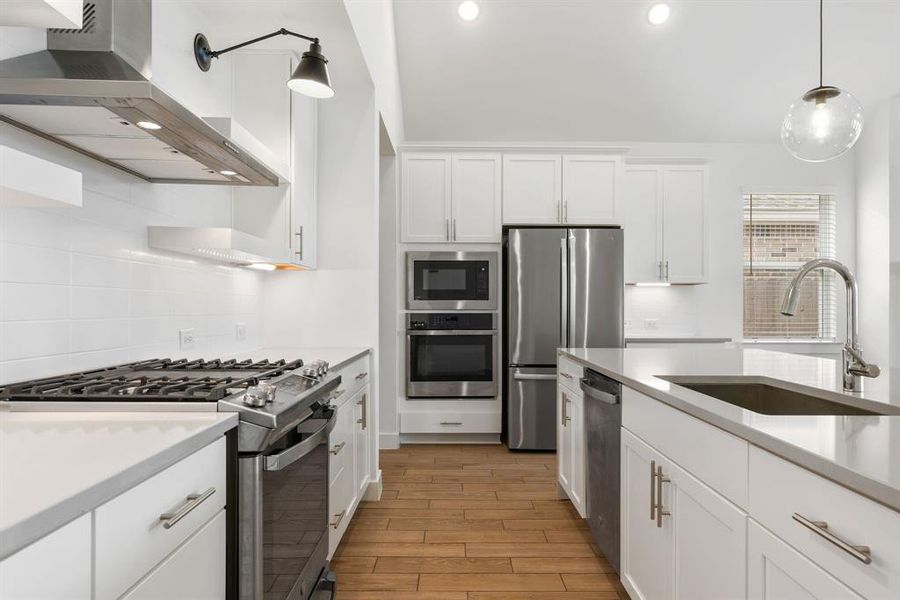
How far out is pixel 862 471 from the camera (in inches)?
30.7

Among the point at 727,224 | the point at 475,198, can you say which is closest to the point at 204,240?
the point at 475,198

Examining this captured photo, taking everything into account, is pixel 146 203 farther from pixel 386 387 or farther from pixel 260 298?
pixel 386 387

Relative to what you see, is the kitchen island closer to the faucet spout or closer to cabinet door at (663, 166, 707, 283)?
the faucet spout

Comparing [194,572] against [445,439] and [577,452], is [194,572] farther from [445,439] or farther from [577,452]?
[445,439]

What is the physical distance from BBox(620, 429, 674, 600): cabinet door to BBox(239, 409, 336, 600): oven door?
1.09 meters

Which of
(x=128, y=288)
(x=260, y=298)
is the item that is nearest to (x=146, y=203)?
(x=128, y=288)

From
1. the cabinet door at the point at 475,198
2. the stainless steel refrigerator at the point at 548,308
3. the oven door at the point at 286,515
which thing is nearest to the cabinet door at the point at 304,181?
the oven door at the point at 286,515

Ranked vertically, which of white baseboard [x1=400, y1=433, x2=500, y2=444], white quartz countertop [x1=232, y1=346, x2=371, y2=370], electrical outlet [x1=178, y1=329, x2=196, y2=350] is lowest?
white baseboard [x1=400, y1=433, x2=500, y2=444]

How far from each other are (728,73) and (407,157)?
2.91 m

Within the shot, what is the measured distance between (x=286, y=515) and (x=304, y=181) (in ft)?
5.98

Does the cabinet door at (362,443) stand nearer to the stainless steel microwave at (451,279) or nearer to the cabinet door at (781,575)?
the stainless steel microwave at (451,279)

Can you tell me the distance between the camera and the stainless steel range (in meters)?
1.22

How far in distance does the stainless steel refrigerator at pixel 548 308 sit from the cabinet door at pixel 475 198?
0.27 metres

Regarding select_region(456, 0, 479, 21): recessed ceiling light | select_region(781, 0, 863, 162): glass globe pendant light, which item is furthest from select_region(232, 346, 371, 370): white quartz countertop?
select_region(456, 0, 479, 21): recessed ceiling light
